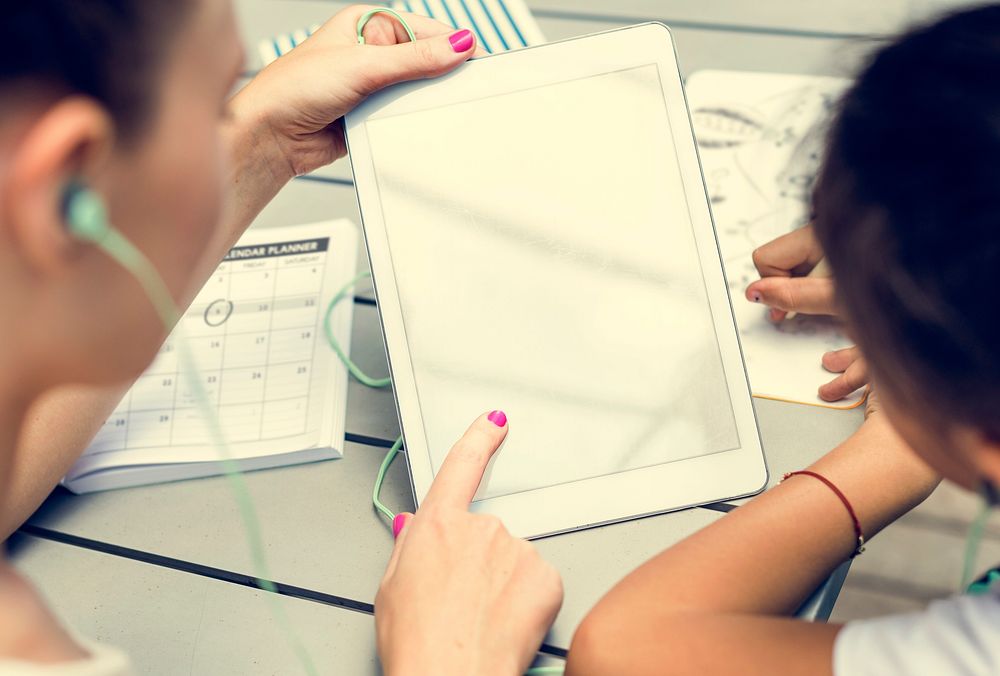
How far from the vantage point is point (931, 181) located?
0.41 metres

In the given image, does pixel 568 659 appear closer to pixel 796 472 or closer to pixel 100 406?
pixel 796 472

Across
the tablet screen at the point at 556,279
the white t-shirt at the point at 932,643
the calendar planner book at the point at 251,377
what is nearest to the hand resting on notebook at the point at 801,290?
the tablet screen at the point at 556,279

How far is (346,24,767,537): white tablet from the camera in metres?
0.67

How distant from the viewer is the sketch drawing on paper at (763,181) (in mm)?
760

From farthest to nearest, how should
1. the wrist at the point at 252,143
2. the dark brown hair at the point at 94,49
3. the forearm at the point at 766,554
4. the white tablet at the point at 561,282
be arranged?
the wrist at the point at 252,143 < the white tablet at the point at 561,282 < the forearm at the point at 766,554 < the dark brown hair at the point at 94,49

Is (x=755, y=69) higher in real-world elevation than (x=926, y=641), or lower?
higher

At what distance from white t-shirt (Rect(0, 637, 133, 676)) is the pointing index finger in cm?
23

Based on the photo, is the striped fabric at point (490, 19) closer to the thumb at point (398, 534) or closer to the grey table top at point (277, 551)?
the grey table top at point (277, 551)

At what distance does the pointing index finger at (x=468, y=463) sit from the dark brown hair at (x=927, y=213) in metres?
0.27

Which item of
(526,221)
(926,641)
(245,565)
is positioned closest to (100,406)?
(245,565)

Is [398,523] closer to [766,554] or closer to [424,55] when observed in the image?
[766,554]

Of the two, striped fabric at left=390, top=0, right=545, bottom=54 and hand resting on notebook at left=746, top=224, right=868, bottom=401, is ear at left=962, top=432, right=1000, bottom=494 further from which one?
striped fabric at left=390, top=0, right=545, bottom=54

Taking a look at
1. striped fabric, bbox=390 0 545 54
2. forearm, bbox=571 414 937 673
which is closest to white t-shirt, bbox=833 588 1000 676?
forearm, bbox=571 414 937 673

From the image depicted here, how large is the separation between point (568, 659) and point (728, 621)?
10 cm
